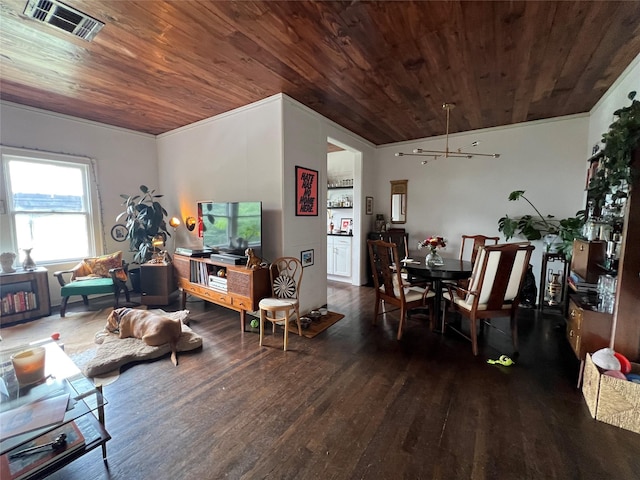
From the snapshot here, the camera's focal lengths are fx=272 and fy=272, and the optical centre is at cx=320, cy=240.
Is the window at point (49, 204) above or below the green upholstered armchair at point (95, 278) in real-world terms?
above

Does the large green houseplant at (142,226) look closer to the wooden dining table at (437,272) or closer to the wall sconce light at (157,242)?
the wall sconce light at (157,242)

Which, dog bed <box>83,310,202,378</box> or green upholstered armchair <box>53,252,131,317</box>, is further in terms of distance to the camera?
green upholstered armchair <box>53,252,131,317</box>

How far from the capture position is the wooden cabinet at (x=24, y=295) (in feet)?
10.8

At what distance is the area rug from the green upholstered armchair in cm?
255

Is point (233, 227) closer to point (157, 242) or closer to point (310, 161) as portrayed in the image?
point (310, 161)

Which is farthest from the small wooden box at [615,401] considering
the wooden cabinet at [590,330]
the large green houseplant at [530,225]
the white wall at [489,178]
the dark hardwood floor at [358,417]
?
the white wall at [489,178]

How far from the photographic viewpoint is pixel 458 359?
8.25 feet

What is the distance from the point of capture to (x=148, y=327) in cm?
266

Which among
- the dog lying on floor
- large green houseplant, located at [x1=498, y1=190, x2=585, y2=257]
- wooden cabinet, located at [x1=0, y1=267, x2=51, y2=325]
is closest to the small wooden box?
large green houseplant, located at [x1=498, y1=190, x2=585, y2=257]

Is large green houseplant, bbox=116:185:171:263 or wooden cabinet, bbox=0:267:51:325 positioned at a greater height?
large green houseplant, bbox=116:185:171:263

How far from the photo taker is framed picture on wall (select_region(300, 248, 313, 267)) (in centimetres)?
355

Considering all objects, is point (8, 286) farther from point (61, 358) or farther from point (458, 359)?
point (458, 359)

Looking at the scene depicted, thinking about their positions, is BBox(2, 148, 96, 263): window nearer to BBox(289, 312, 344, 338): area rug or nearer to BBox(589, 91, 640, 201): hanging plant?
BBox(289, 312, 344, 338): area rug

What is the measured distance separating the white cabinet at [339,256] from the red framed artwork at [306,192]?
5.37 ft
